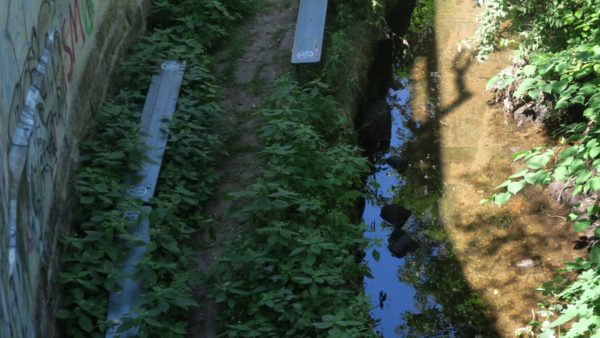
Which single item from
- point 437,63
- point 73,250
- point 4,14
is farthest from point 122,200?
point 437,63

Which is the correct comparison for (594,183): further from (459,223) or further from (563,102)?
(459,223)

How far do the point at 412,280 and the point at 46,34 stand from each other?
3.64m

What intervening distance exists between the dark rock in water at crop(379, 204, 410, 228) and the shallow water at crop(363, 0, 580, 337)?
70 millimetres

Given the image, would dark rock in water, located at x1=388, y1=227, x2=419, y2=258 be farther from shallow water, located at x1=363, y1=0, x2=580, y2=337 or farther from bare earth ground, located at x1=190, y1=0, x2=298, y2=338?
bare earth ground, located at x1=190, y1=0, x2=298, y2=338

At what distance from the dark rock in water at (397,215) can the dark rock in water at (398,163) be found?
0.81 meters

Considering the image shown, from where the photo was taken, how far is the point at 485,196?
8.18m

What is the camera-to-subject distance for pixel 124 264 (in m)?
6.06

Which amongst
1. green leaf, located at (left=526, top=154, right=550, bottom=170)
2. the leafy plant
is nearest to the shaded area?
the leafy plant

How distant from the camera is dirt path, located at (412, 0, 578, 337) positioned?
7.30 meters

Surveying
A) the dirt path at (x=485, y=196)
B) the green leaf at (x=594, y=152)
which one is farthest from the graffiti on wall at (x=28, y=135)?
the dirt path at (x=485, y=196)

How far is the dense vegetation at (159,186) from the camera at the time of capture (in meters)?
5.75

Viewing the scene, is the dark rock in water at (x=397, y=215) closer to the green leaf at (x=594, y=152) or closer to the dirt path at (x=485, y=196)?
the dirt path at (x=485, y=196)

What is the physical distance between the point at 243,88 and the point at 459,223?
2.46m

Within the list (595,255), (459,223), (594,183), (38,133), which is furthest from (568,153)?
(38,133)
